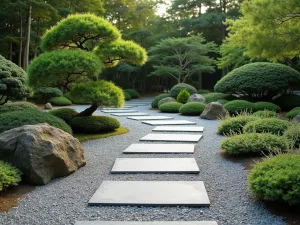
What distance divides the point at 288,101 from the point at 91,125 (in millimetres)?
8789

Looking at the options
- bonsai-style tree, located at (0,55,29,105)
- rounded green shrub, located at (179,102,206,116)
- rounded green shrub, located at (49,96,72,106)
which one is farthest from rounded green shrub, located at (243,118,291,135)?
rounded green shrub, located at (49,96,72,106)

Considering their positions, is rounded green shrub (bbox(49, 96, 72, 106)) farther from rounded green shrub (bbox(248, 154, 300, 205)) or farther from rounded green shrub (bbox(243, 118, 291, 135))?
rounded green shrub (bbox(248, 154, 300, 205))

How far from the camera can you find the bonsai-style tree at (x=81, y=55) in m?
6.96

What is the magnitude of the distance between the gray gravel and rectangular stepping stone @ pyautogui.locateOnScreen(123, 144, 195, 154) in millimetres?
606

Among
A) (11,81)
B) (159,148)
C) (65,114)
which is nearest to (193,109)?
(65,114)

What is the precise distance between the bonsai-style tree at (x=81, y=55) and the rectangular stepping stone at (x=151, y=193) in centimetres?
392

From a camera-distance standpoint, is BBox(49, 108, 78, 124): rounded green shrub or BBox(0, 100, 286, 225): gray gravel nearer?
BBox(0, 100, 286, 225): gray gravel

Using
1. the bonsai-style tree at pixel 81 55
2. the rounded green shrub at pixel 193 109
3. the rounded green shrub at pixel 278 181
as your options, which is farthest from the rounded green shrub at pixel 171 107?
the rounded green shrub at pixel 278 181

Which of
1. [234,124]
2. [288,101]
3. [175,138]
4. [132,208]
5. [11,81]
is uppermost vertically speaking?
[11,81]

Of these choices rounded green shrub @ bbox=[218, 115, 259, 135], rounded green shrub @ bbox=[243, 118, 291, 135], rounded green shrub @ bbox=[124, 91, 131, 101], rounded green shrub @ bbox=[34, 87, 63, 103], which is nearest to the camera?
rounded green shrub @ bbox=[243, 118, 291, 135]

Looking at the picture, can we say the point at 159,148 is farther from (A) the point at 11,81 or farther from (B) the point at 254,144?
(A) the point at 11,81

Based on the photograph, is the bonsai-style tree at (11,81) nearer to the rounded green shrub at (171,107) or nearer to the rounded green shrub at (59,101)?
the rounded green shrub at (171,107)

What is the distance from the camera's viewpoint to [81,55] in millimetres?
7062

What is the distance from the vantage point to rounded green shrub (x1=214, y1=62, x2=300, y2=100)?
12133 mm
